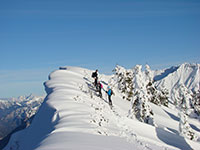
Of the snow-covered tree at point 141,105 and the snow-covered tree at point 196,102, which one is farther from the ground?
the snow-covered tree at point 196,102

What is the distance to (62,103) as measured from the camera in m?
11.0

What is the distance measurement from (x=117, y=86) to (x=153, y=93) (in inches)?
427

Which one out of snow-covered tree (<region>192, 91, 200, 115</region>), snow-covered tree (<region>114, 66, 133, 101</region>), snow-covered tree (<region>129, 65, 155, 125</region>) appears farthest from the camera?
snow-covered tree (<region>192, 91, 200, 115</region>)

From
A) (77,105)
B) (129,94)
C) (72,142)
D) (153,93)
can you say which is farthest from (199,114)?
(72,142)

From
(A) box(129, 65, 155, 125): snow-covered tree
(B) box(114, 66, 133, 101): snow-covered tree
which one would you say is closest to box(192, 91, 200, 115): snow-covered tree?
(B) box(114, 66, 133, 101): snow-covered tree

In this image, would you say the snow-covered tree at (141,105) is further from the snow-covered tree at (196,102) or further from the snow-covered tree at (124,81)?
the snow-covered tree at (196,102)

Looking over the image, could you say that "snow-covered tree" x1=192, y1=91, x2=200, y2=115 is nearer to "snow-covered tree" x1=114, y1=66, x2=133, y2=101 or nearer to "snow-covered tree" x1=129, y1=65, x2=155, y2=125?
"snow-covered tree" x1=114, y1=66, x2=133, y2=101

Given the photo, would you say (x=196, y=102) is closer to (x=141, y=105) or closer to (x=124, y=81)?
(x=124, y=81)

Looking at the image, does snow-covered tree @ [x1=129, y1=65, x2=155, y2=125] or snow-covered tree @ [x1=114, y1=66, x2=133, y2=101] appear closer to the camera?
snow-covered tree @ [x1=129, y1=65, x2=155, y2=125]

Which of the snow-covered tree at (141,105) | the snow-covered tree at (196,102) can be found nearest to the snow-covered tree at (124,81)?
the snow-covered tree at (141,105)

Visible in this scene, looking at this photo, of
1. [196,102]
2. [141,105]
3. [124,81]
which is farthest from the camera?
[196,102]

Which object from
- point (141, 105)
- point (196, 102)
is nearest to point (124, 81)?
point (141, 105)

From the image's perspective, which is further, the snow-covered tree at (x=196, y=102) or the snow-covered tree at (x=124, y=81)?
the snow-covered tree at (x=196, y=102)

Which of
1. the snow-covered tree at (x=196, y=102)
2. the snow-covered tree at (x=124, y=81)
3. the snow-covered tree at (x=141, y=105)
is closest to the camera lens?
the snow-covered tree at (x=141, y=105)
